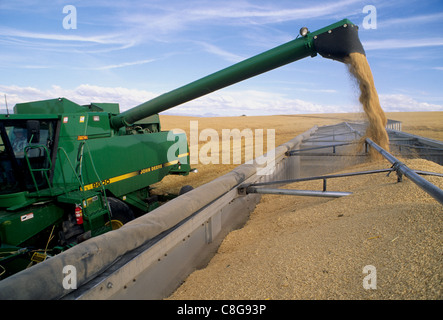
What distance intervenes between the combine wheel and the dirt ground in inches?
84.3

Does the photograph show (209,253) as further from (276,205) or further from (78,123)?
(78,123)

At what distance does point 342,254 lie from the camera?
6.44 feet

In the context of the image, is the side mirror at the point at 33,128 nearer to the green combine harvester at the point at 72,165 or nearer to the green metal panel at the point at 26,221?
the green combine harvester at the point at 72,165

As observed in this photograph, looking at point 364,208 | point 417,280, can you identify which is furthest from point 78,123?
point 417,280

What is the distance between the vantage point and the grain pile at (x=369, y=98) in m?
4.06

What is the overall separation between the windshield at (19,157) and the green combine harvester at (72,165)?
1 cm

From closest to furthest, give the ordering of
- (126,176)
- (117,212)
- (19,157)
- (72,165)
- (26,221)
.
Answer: (26,221) < (19,157) < (72,165) < (117,212) < (126,176)

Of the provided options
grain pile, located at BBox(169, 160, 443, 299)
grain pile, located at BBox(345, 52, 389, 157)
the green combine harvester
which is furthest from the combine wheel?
grain pile, located at BBox(345, 52, 389, 157)

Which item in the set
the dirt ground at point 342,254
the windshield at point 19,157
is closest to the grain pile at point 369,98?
the dirt ground at point 342,254

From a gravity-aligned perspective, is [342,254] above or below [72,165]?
below

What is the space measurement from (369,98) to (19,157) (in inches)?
203

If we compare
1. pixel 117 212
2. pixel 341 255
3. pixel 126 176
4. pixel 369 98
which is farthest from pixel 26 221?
pixel 369 98

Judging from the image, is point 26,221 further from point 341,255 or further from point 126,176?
point 341,255
